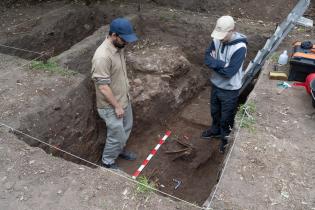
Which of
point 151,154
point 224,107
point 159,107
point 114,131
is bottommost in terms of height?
point 151,154

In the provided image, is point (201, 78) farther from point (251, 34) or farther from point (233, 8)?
point (233, 8)

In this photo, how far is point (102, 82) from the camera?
4277 millimetres

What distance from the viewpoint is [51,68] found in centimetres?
562

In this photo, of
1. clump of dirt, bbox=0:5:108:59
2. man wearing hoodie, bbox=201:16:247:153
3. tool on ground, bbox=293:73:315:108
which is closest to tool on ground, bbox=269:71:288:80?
tool on ground, bbox=293:73:315:108

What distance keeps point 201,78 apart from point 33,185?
15.2 ft

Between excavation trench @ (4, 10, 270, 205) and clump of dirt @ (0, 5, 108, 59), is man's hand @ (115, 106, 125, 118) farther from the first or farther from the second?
clump of dirt @ (0, 5, 108, 59)

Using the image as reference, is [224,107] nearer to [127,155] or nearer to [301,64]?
[301,64]

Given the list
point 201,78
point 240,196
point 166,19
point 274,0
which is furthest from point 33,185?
point 274,0

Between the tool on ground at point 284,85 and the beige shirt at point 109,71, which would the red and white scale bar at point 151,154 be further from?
the tool on ground at point 284,85

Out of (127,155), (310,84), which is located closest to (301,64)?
(310,84)

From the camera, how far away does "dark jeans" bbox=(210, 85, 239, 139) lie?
4.91m

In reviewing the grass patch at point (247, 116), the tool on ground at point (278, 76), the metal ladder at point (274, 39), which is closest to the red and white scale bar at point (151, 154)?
the metal ladder at point (274, 39)

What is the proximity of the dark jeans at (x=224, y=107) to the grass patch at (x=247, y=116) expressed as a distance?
0.32 metres

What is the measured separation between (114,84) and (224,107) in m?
1.68
